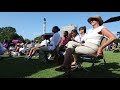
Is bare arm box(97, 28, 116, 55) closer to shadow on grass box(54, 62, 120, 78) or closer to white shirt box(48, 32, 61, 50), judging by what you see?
shadow on grass box(54, 62, 120, 78)

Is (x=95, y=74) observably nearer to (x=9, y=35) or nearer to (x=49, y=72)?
(x=49, y=72)

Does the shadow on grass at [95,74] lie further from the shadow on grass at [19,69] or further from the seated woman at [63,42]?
the seated woman at [63,42]

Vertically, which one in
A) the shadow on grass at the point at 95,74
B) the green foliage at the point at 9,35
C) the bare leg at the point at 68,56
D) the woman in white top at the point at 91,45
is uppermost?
the green foliage at the point at 9,35

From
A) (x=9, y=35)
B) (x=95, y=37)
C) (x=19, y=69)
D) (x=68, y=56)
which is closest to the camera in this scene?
(x=68, y=56)

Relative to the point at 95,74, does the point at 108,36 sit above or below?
above

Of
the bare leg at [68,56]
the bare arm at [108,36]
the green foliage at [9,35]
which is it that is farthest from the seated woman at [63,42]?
the green foliage at [9,35]

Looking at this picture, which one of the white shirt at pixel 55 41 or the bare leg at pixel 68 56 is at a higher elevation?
the white shirt at pixel 55 41

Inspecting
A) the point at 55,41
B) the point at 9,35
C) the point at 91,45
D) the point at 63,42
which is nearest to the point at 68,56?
the point at 91,45

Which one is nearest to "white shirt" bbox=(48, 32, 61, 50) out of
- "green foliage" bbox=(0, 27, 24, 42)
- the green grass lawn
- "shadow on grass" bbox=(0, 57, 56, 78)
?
"shadow on grass" bbox=(0, 57, 56, 78)

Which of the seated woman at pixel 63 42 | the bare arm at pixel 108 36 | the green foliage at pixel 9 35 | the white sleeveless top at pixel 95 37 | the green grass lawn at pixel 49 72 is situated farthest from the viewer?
the green foliage at pixel 9 35
